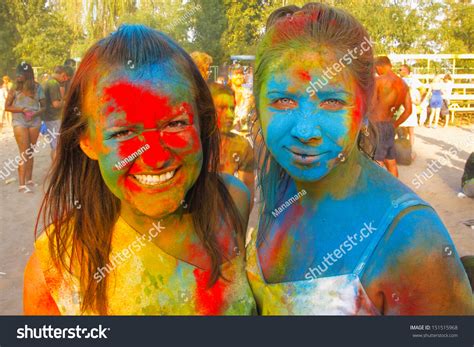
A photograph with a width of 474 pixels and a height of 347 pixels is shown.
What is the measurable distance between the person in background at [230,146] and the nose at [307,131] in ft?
6.33

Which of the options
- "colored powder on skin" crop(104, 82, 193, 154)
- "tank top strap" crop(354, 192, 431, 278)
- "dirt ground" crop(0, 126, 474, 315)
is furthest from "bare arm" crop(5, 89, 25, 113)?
"tank top strap" crop(354, 192, 431, 278)

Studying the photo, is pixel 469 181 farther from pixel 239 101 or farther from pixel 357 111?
pixel 357 111

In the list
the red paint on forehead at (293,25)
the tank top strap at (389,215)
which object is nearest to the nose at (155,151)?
the red paint on forehead at (293,25)

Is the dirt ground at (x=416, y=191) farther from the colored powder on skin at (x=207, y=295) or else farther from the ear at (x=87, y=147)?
the ear at (x=87, y=147)

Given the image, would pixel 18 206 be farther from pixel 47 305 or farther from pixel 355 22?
pixel 355 22

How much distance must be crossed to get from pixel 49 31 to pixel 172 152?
234 centimetres

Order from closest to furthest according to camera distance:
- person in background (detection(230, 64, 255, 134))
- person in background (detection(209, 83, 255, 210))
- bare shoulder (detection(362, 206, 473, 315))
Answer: bare shoulder (detection(362, 206, 473, 315))
person in background (detection(209, 83, 255, 210))
person in background (detection(230, 64, 255, 134))

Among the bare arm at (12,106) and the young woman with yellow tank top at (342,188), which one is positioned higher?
the young woman with yellow tank top at (342,188)

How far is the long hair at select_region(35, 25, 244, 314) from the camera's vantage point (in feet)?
4.28

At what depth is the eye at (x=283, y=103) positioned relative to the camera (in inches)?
49.7

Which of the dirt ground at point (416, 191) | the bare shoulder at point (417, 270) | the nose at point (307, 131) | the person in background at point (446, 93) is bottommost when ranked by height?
the dirt ground at point (416, 191)

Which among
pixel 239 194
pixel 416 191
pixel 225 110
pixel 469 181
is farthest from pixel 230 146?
pixel 469 181

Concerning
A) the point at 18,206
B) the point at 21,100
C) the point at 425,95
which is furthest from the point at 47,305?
the point at 425,95

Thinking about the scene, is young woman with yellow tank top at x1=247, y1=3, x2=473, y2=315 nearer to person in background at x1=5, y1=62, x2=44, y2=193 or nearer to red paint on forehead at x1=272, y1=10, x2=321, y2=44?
red paint on forehead at x1=272, y1=10, x2=321, y2=44
